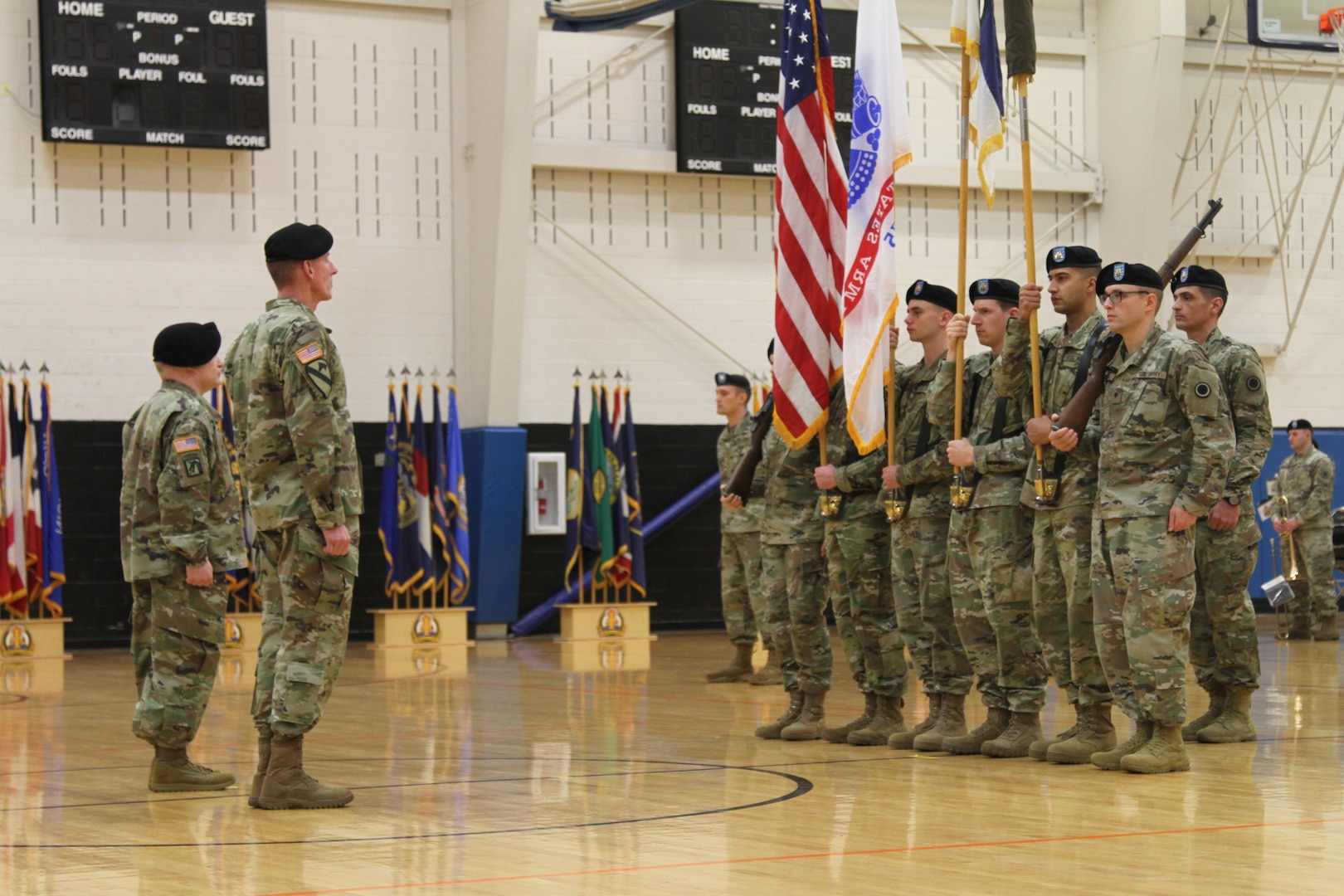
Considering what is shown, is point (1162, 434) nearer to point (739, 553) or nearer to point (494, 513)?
point (739, 553)

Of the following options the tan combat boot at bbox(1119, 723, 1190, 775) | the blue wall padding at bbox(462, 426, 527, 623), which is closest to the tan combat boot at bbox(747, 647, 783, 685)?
the tan combat boot at bbox(1119, 723, 1190, 775)

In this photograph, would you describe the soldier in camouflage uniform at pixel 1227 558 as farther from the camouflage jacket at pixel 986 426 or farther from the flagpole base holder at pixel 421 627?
the flagpole base holder at pixel 421 627

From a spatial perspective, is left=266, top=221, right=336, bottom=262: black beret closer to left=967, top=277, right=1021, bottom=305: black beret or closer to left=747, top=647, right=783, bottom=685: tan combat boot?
left=967, top=277, right=1021, bottom=305: black beret

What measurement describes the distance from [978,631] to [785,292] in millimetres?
1558

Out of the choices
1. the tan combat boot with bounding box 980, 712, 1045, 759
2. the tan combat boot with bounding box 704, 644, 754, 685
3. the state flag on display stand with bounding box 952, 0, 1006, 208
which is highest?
the state flag on display stand with bounding box 952, 0, 1006, 208

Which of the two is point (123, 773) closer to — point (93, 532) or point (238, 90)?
point (93, 532)

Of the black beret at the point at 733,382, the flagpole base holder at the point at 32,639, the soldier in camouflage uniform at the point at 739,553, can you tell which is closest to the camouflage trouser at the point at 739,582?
the soldier in camouflage uniform at the point at 739,553

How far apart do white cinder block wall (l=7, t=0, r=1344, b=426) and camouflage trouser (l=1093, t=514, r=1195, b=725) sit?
9.21 meters

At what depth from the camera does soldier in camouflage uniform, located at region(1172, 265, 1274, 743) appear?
20.4ft

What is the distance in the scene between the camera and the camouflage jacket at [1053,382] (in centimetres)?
571

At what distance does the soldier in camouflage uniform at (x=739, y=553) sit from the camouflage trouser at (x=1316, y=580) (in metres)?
4.84

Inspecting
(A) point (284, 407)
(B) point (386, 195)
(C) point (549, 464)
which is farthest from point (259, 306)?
(A) point (284, 407)

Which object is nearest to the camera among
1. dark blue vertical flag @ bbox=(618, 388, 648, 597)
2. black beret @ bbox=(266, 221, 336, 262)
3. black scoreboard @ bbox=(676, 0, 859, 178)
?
black beret @ bbox=(266, 221, 336, 262)

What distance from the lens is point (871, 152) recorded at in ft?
21.5
